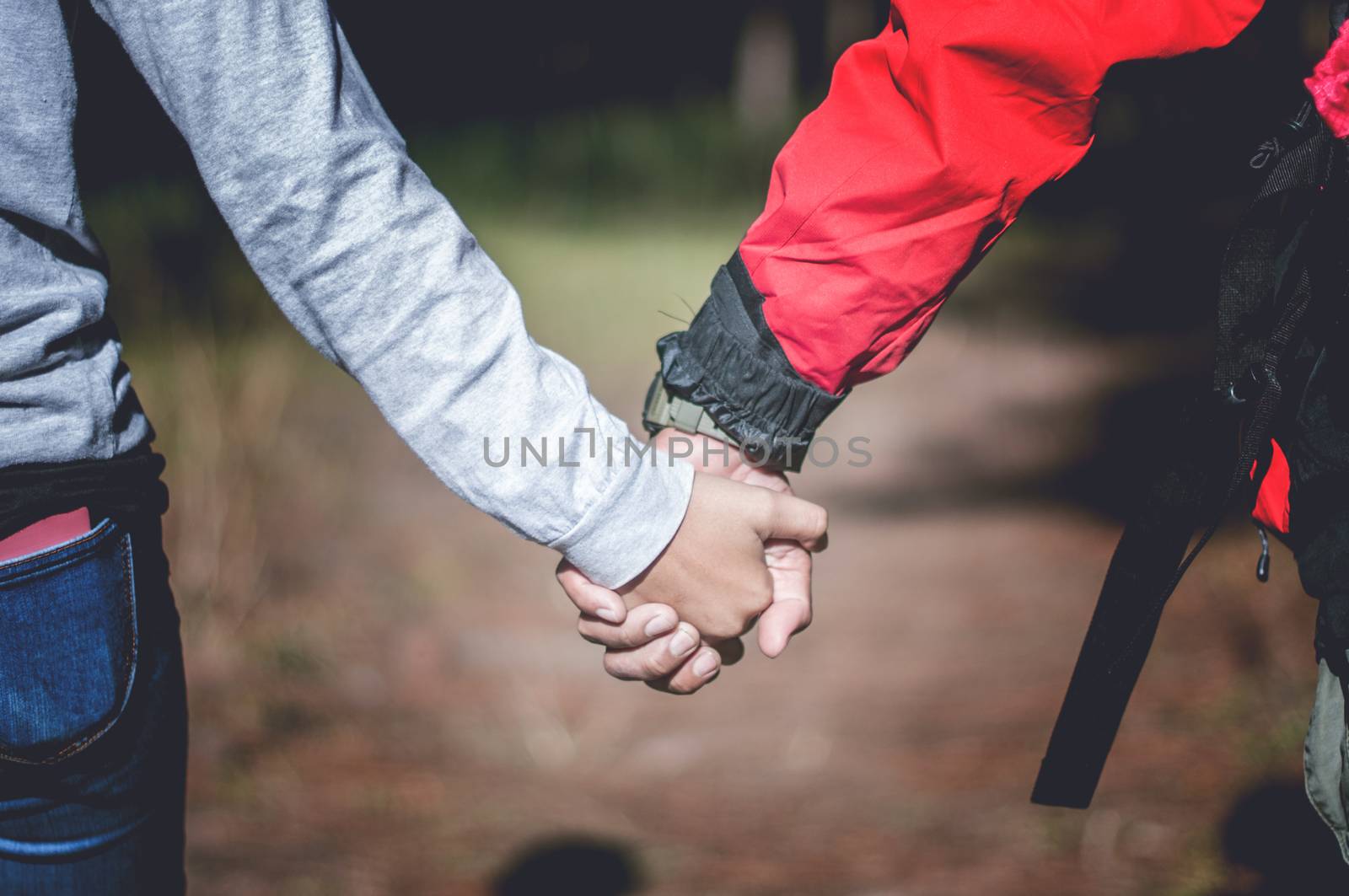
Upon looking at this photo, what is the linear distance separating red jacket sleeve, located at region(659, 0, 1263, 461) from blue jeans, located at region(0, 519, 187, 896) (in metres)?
0.76

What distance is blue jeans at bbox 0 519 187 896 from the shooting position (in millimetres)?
1183

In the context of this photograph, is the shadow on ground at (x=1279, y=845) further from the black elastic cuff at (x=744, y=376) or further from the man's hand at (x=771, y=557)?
the black elastic cuff at (x=744, y=376)

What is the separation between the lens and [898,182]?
1485 millimetres

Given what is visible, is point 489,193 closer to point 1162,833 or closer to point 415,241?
point 1162,833

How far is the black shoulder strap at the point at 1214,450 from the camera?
1261 millimetres

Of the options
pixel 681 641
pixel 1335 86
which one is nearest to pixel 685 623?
pixel 681 641

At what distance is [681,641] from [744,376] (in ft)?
1.21

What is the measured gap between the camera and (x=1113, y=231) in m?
9.05

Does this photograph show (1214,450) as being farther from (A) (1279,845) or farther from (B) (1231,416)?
(A) (1279,845)

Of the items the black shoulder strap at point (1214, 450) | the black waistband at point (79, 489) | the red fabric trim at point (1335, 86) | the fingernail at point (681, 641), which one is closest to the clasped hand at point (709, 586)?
the fingernail at point (681, 641)

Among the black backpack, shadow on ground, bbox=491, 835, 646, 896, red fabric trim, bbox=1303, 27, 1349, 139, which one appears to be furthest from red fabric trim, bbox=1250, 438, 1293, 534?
shadow on ground, bbox=491, 835, 646, 896

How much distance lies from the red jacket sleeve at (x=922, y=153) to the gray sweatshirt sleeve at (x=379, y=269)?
0.32 metres

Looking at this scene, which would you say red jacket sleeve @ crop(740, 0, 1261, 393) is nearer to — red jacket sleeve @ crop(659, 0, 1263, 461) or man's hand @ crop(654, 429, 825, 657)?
red jacket sleeve @ crop(659, 0, 1263, 461)

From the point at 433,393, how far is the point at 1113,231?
28.5ft
